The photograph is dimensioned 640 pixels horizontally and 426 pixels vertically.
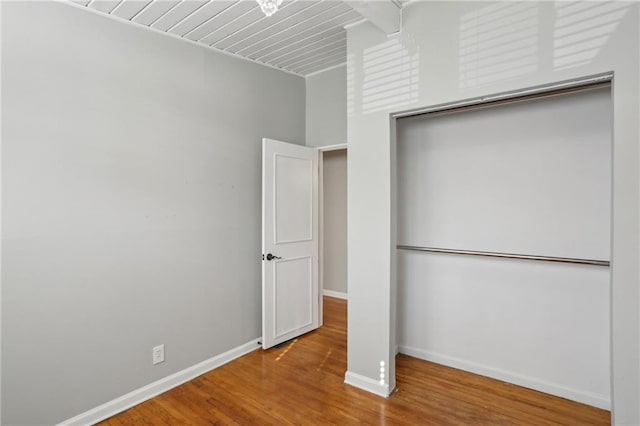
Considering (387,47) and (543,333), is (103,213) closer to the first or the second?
(387,47)

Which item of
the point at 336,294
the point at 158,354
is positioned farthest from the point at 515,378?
the point at 336,294

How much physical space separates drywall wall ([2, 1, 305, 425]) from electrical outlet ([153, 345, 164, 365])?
42 mm

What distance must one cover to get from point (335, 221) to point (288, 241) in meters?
1.92

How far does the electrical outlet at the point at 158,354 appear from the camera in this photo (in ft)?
8.45

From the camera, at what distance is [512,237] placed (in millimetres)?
2594

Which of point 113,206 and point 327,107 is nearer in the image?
point 113,206

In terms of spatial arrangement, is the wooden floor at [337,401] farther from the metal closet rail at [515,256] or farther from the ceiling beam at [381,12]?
the ceiling beam at [381,12]

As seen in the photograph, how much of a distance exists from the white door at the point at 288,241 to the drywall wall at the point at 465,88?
906 millimetres

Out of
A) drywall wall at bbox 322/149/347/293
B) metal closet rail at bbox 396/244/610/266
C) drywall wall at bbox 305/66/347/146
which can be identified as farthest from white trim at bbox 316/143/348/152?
drywall wall at bbox 322/149/347/293

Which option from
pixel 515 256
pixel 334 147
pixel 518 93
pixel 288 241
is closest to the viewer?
pixel 518 93

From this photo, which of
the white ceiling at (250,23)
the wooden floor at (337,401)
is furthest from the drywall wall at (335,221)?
the wooden floor at (337,401)

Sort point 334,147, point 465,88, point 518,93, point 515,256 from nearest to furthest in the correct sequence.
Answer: point 518,93
point 465,88
point 515,256
point 334,147

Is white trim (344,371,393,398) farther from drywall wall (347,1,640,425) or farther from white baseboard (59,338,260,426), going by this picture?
white baseboard (59,338,260,426)

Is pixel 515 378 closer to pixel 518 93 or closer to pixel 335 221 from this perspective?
pixel 518 93
